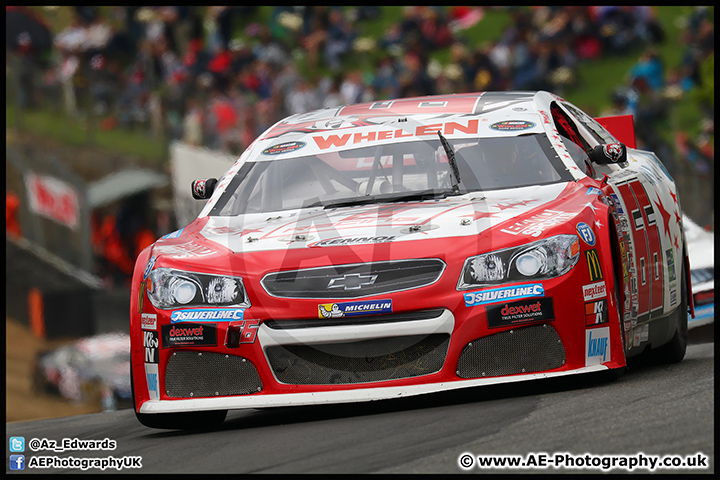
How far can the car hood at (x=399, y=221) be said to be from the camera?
14.9 feet

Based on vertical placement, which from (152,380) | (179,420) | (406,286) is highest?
(406,286)

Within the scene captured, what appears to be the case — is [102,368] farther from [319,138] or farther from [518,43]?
[518,43]

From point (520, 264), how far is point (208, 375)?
4.49ft

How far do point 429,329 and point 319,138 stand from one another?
5.85 feet

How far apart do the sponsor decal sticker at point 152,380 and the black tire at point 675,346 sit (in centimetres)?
266

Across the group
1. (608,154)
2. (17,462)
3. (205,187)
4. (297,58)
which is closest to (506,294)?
(608,154)

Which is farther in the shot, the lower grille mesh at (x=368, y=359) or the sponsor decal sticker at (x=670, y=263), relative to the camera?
the sponsor decal sticker at (x=670, y=263)

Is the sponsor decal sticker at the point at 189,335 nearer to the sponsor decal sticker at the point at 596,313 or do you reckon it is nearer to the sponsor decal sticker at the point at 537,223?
the sponsor decal sticker at the point at 537,223

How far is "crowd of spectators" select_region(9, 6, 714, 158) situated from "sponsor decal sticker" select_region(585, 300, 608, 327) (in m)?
9.81

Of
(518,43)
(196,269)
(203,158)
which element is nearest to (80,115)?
Answer: (203,158)

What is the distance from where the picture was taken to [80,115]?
15.6 metres

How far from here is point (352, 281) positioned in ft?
Result: 14.4

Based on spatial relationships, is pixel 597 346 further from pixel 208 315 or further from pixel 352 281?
pixel 208 315

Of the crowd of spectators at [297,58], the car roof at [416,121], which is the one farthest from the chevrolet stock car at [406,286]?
the crowd of spectators at [297,58]
